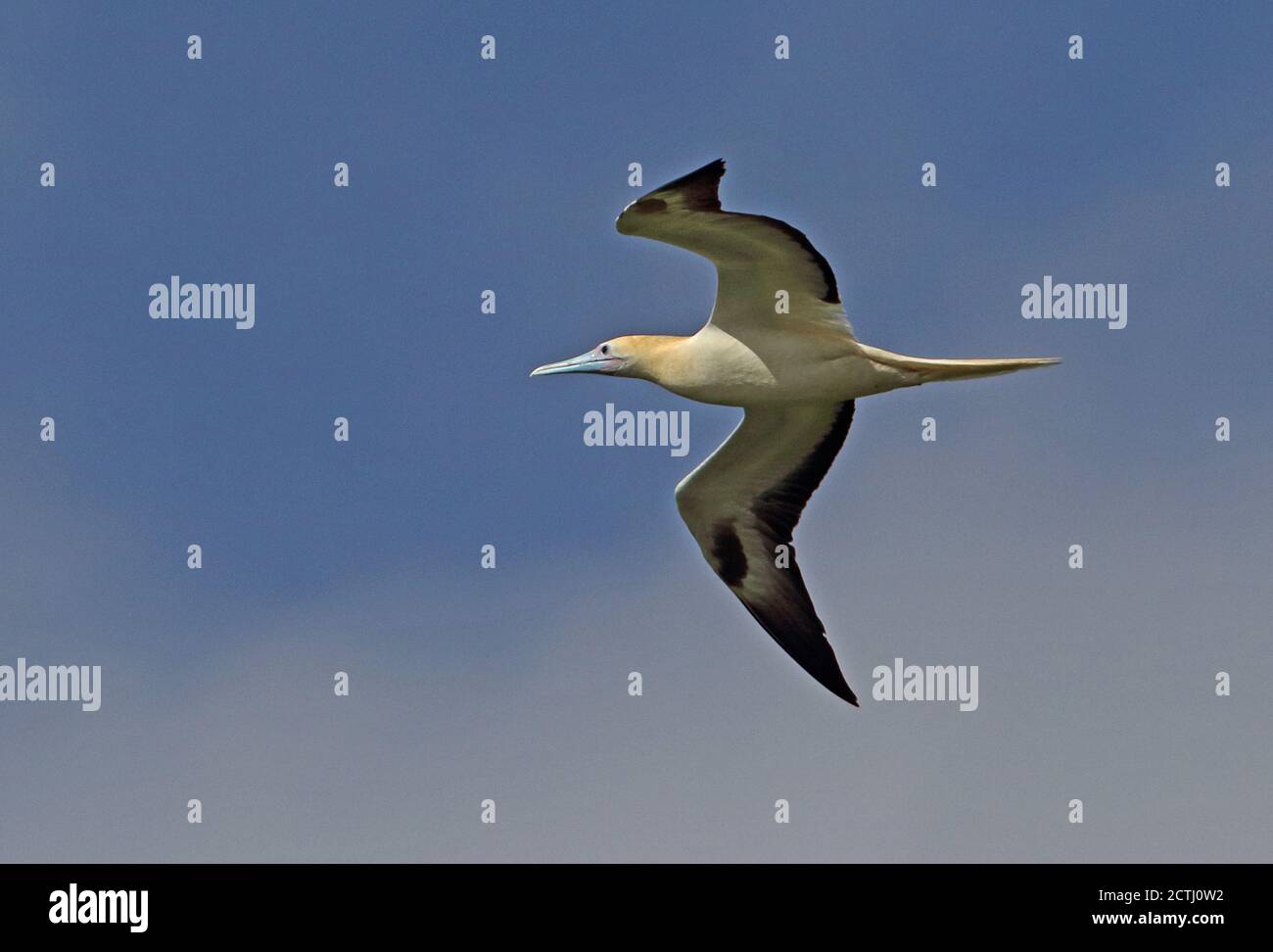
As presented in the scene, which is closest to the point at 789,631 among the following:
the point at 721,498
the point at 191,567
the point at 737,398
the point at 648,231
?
the point at 721,498

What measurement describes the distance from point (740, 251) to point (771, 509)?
3.52 m

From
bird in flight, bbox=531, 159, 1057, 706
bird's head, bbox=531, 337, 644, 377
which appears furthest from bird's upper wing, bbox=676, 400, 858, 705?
bird's head, bbox=531, 337, 644, 377

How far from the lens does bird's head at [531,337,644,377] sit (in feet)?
56.6

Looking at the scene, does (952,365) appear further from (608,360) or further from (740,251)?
(608,360)

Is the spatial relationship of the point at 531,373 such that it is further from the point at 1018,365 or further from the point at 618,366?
the point at 1018,365

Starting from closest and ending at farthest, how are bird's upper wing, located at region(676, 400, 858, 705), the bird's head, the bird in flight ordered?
the bird in flight
the bird's head
bird's upper wing, located at region(676, 400, 858, 705)

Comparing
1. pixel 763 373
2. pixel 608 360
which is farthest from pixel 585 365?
pixel 763 373

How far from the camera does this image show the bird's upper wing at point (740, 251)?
1527 cm

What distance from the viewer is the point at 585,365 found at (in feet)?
58.0

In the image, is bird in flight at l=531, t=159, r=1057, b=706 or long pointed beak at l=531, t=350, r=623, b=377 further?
long pointed beak at l=531, t=350, r=623, b=377

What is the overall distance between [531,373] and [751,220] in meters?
3.33

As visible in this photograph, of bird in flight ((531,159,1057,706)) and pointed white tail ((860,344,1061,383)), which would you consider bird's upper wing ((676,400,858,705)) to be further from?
pointed white tail ((860,344,1061,383))

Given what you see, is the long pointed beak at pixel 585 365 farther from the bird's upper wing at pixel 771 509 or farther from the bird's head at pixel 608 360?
the bird's upper wing at pixel 771 509

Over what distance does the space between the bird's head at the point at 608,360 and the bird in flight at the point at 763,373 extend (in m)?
0.01
